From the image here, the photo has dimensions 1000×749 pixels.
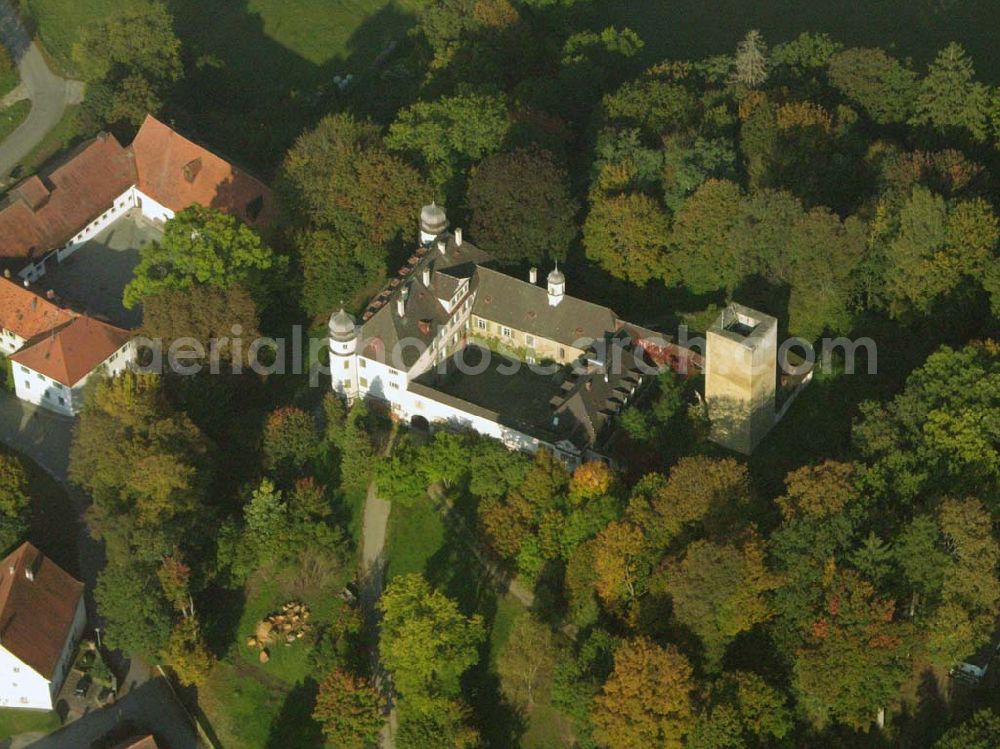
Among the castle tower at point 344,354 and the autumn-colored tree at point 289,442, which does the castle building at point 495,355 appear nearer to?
the castle tower at point 344,354

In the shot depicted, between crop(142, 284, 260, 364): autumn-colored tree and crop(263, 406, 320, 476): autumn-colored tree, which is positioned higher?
crop(142, 284, 260, 364): autumn-colored tree

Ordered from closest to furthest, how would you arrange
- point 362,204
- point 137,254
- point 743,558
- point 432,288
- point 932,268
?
point 743,558, point 932,268, point 432,288, point 362,204, point 137,254

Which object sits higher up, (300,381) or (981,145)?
(981,145)

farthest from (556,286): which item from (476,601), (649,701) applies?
(649,701)

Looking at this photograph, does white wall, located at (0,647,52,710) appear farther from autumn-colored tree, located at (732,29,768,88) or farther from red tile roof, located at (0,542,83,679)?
autumn-colored tree, located at (732,29,768,88)

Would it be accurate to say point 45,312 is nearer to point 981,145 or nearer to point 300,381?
point 300,381

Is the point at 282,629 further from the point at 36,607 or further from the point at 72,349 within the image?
the point at 72,349

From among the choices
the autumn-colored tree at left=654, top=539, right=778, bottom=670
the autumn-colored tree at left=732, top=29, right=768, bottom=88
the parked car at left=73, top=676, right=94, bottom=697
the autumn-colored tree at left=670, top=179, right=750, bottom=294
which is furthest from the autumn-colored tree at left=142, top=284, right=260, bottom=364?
the autumn-colored tree at left=732, top=29, right=768, bottom=88

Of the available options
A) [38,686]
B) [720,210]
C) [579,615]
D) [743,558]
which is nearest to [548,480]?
[579,615]
